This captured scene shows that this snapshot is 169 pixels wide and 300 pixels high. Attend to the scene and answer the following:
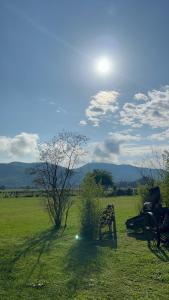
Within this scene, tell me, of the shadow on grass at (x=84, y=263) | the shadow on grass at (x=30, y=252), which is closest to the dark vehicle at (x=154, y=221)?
the shadow on grass at (x=84, y=263)

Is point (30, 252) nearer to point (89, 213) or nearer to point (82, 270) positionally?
point (82, 270)

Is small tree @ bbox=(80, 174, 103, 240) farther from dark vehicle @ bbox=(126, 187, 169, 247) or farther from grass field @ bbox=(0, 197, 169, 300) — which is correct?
dark vehicle @ bbox=(126, 187, 169, 247)

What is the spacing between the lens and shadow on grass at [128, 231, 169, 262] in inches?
557

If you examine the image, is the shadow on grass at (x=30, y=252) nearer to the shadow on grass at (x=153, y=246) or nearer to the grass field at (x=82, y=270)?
the grass field at (x=82, y=270)

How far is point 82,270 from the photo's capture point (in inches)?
481

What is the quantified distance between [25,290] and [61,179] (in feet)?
65.1

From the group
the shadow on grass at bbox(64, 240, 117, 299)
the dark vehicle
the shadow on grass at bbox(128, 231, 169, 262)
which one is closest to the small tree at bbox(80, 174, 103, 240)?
the shadow on grass at bbox(64, 240, 117, 299)

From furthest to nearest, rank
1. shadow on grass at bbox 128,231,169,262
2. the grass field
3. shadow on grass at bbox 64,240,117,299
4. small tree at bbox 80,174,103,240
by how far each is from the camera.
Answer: small tree at bbox 80,174,103,240
shadow on grass at bbox 128,231,169,262
shadow on grass at bbox 64,240,117,299
the grass field

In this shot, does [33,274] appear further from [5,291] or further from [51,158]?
[51,158]

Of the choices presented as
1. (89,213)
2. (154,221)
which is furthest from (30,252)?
(154,221)

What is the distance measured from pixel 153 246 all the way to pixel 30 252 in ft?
17.6

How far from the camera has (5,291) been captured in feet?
33.0

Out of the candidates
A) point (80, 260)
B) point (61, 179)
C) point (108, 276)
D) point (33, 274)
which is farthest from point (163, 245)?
point (61, 179)

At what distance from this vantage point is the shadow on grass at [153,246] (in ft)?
46.4
